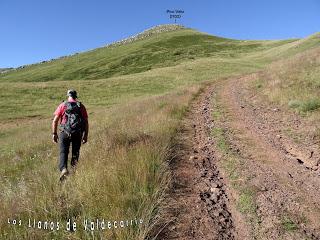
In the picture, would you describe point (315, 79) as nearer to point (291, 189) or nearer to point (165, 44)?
point (291, 189)

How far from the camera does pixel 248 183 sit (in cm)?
850

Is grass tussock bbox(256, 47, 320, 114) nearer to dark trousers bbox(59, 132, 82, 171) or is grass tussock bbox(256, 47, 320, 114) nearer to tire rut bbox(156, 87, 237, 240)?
tire rut bbox(156, 87, 237, 240)

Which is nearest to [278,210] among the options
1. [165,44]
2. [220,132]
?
[220,132]

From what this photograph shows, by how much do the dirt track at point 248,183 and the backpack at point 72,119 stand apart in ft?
8.14

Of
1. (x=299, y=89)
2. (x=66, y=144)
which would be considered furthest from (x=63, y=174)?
(x=299, y=89)

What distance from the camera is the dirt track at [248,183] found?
6496 millimetres

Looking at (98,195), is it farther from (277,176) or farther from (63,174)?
(277,176)

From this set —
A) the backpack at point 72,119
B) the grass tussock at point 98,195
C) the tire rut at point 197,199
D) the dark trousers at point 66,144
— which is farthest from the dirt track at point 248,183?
the backpack at point 72,119

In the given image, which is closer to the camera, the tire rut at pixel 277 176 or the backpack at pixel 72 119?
the tire rut at pixel 277 176

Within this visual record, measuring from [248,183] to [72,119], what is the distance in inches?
168

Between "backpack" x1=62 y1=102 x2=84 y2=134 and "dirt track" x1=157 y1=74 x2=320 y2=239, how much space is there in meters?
2.48

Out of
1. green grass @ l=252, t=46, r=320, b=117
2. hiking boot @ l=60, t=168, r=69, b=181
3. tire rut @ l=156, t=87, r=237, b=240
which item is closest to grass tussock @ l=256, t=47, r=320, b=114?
green grass @ l=252, t=46, r=320, b=117

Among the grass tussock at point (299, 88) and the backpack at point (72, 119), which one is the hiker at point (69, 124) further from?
the grass tussock at point (299, 88)

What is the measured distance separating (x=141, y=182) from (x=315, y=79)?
16.6m
